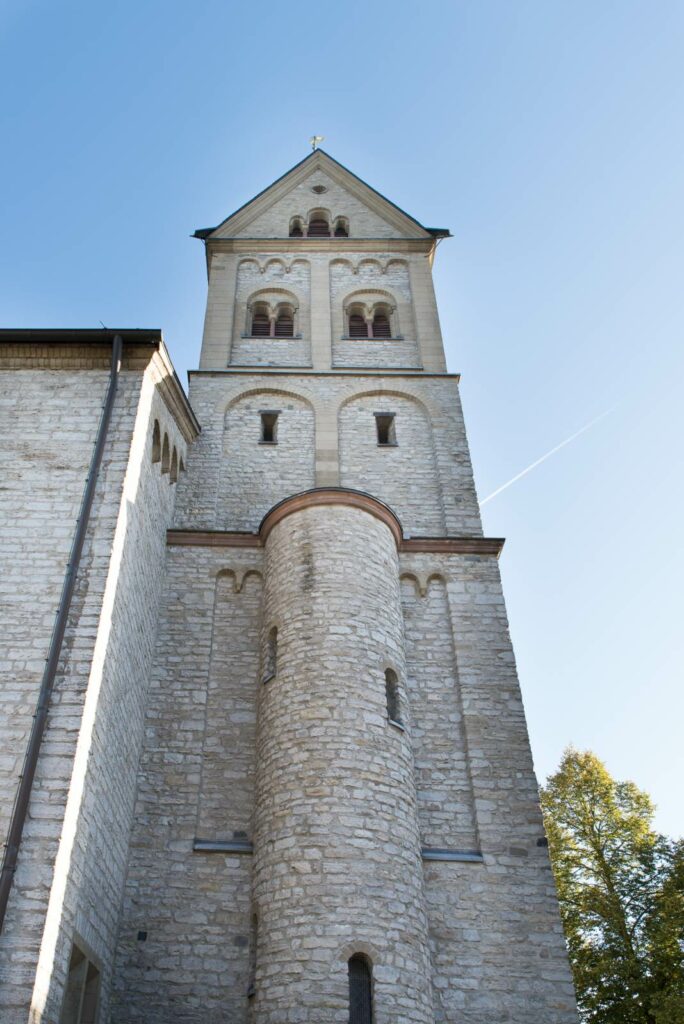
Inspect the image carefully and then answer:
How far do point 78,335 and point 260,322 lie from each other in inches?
317

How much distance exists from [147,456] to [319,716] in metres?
5.25

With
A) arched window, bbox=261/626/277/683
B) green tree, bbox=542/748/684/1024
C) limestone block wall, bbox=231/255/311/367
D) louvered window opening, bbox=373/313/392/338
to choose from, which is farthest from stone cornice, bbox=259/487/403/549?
green tree, bbox=542/748/684/1024

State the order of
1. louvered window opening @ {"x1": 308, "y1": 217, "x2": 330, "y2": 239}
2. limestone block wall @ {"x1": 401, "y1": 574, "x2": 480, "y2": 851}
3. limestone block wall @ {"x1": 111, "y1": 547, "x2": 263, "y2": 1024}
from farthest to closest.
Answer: louvered window opening @ {"x1": 308, "y1": 217, "x2": 330, "y2": 239}, limestone block wall @ {"x1": 401, "y1": 574, "x2": 480, "y2": 851}, limestone block wall @ {"x1": 111, "y1": 547, "x2": 263, "y2": 1024}

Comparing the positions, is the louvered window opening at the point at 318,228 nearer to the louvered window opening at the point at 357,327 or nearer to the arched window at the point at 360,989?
the louvered window opening at the point at 357,327

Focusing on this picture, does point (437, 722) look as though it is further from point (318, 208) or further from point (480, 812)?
point (318, 208)

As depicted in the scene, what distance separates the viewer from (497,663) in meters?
13.7

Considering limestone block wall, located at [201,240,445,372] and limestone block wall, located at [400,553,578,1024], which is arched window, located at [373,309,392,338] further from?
limestone block wall, located at [400,553,578,1024]

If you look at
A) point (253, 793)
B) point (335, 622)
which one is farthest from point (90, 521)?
point (253, 793)

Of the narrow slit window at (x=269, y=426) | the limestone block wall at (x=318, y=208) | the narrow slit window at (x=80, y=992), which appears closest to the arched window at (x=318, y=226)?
the limestone block wall at (x=318, y=208)

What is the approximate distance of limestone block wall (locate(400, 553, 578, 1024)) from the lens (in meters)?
10.6

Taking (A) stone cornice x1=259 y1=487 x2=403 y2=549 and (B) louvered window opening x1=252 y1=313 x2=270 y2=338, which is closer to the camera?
(A) stone cornice x1=259 y1=487 x2=403 y2=549

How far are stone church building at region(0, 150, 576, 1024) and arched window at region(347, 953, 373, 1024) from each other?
3 centimetres

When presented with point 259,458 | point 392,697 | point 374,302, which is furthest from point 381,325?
point 392,697

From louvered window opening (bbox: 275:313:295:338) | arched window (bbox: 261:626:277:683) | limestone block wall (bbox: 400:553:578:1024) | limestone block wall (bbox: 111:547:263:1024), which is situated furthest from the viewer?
louvered window opening (bbox: 275:313:295:338)
